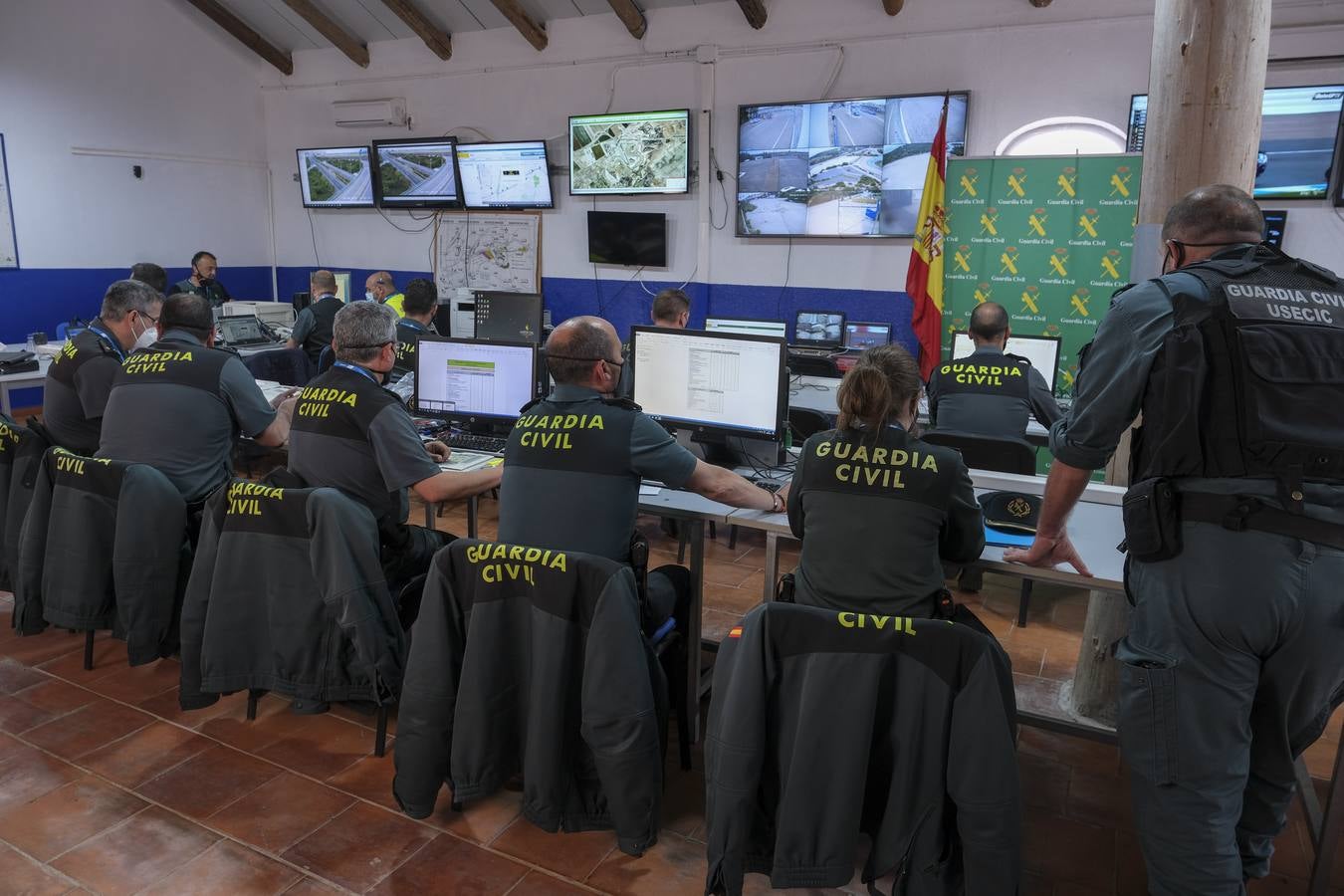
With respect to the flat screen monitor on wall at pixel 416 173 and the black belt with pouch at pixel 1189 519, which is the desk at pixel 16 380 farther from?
the black belt with pouch at pixel 1189 519

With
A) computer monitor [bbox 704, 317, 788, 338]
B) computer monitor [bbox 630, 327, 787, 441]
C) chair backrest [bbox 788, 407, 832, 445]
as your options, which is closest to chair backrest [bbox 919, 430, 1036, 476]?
chair backrest [bbox 788, 407, 832, 445]

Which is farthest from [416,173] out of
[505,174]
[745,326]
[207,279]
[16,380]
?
[16,380]

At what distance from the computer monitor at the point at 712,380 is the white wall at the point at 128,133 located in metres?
6.85

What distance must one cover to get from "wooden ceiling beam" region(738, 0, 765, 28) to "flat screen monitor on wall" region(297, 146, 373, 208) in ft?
12.6

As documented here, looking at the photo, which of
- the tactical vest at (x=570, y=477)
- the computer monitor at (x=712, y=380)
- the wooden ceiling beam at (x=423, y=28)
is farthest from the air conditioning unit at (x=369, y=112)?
the tactical vest at (x=570, y=477)

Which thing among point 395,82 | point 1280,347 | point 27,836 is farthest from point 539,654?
point 395,82

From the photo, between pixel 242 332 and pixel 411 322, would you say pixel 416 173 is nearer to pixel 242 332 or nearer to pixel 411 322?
pixel 242 332

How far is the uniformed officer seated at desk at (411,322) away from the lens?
461cm

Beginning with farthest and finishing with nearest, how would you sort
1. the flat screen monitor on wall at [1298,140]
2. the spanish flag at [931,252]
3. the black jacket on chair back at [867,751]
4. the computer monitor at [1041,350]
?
1. the spanish flag at [931,252]
2. the flat screen monitor on wall at [1298,140]
3. the computer monitor at [1041,350]
4. the black jacket on chair back at [867,751]

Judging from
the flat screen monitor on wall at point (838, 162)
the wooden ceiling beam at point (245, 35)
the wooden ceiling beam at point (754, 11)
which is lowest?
the flat screen monitor on wall at point (838, 162)

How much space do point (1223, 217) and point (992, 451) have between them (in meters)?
1.68

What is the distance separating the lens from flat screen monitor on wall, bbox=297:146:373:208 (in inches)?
336

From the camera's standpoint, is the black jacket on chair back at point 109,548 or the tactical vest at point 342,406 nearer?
the tactical vest at point 342,406

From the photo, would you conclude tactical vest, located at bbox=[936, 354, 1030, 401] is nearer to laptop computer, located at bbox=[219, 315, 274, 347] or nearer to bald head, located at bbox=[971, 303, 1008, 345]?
bald head, located at bbox=[971, 303, 1008, 345]
